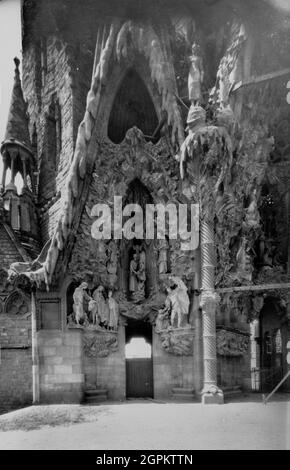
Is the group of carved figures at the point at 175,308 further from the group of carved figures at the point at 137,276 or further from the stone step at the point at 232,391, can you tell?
the stone step at the point at 232,391

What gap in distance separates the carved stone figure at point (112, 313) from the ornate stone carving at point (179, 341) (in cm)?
123

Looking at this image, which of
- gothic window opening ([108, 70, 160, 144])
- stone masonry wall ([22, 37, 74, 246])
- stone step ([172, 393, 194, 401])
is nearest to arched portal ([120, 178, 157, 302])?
gothic window opening ([108, 70, 160, 144])

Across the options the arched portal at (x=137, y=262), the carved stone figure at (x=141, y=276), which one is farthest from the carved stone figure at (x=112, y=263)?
the carved stone figure at (x=141, y=276)

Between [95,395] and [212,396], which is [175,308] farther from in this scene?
[95,395]

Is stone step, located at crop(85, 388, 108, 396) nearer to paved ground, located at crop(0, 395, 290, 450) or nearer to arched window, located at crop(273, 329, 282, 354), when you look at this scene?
paved ground, located at crop(0, 395, 290, 450)

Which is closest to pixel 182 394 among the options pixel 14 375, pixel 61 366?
pixel 61 366

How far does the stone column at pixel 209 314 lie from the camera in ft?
35.4

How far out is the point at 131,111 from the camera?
1318 centimetres

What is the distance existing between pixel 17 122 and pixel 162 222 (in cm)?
718

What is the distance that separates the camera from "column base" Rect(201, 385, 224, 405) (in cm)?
1073

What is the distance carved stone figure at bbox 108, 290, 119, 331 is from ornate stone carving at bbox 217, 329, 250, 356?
8.18 ft

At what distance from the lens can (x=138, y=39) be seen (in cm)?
1212

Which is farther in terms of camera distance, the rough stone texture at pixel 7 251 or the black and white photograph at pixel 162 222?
the rough stone texture at pixel 7 251
